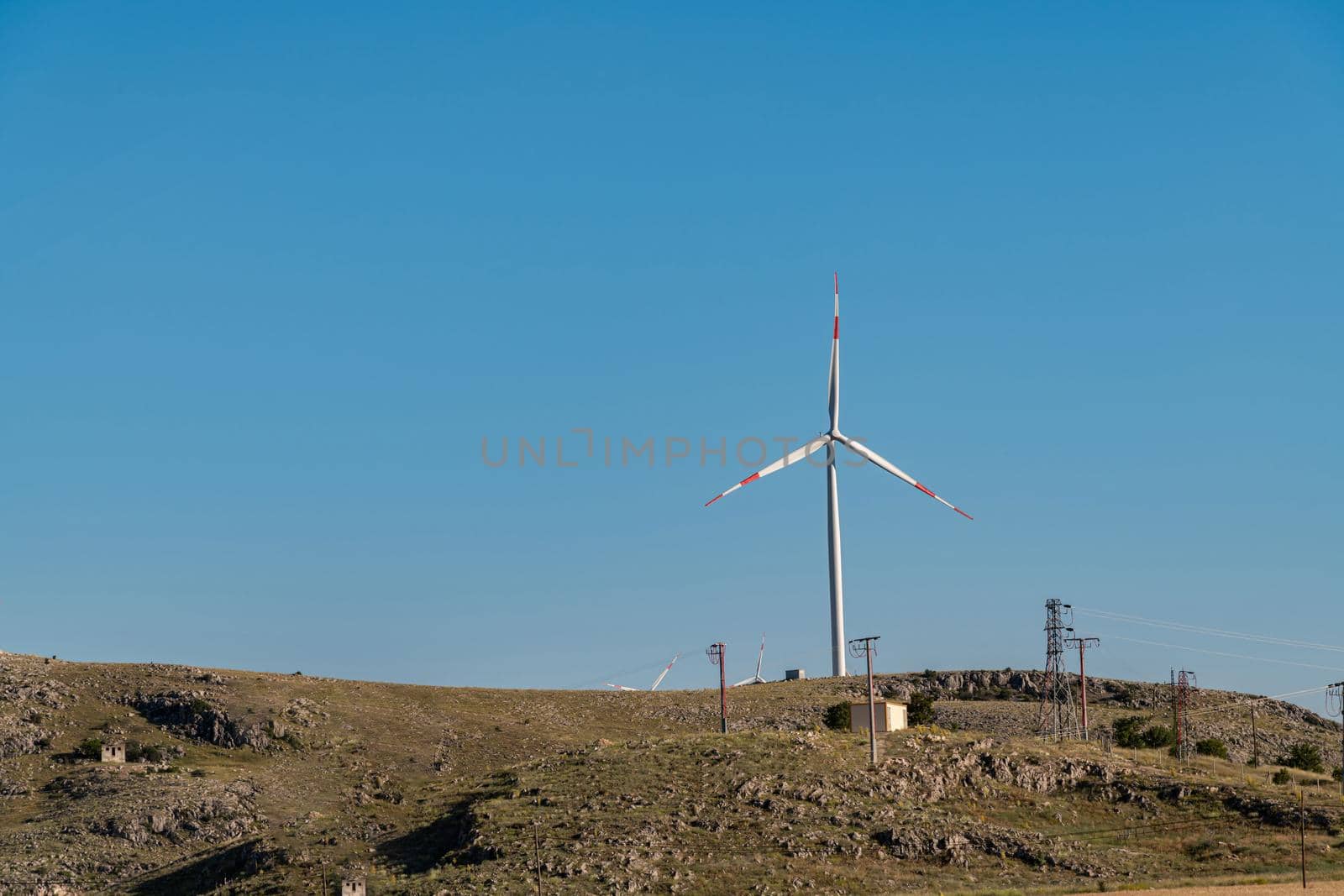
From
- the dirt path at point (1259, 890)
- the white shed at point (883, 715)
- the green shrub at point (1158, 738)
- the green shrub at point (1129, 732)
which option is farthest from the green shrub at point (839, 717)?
the dirt path at point (1259, 890)

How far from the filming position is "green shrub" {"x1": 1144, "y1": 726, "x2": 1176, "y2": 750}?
15412cm

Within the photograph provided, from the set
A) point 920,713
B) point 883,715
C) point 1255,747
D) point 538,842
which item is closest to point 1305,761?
point 1255,747

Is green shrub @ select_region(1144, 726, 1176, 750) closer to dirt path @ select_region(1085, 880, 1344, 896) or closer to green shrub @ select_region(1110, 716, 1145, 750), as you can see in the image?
green shrub @ select_region(1110, 716, 1145, 750)

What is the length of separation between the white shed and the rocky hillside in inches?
210

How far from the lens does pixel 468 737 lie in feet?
487

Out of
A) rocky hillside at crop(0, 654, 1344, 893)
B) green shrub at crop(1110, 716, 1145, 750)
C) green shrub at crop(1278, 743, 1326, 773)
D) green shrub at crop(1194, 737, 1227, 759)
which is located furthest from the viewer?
green shrub at crop(1110, 716, 1145, 750)

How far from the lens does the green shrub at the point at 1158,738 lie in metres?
154

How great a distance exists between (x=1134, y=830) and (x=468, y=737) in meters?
71.4

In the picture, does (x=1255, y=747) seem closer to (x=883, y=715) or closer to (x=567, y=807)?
(x=883, y=715)

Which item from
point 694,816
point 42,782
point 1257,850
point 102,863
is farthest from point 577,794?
point 42,782

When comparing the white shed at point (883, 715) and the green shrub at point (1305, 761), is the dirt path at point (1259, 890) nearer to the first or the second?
the white shed at point (883, 715)

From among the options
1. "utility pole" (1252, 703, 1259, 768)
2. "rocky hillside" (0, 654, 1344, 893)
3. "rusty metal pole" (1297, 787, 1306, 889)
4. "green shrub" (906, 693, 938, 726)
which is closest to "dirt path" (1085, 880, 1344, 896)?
"rusty metal pole" (1297, 787, 1306, 889)

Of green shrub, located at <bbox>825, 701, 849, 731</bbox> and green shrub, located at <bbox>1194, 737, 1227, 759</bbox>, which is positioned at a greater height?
green shrub, located at <bbox>825, 701, 849, 731</bbox>

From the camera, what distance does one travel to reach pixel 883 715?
122438mm
